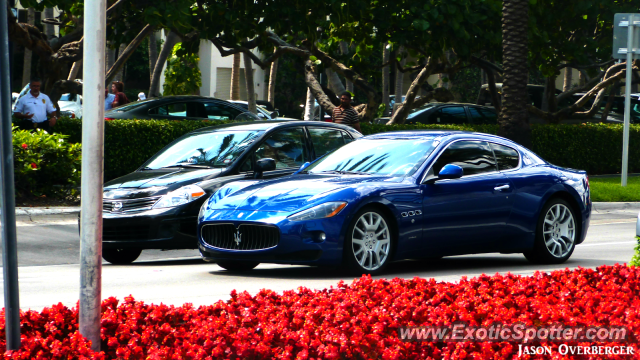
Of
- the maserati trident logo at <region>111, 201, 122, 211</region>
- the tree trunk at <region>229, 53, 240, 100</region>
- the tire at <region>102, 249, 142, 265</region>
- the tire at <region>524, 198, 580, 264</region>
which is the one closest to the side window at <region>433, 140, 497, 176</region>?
the tire at <region>524, 198, 580, 264</region>

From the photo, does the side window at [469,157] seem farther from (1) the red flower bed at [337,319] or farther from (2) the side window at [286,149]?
(1) the red flower bed at [337,319]

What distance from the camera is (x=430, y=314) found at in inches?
179

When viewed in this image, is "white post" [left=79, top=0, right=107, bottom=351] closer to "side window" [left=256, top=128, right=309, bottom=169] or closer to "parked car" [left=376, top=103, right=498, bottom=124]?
"side window" [left=256, top=128, right=309, bottom=169]

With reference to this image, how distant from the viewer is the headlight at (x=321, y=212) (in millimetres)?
8133

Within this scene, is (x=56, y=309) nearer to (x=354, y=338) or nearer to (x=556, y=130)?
(x=354, y=338)

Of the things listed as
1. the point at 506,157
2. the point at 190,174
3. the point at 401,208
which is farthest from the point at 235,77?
the point at 401,208

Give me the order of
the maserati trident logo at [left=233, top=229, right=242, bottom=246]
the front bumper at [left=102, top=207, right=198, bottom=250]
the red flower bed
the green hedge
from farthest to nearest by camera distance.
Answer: the green hedge < the front bumper at [left=102, top=207, right=198, bottom=250] < the maserati trident logo at [left=233, top=229, right=242, bottom=246] < the red flower bed

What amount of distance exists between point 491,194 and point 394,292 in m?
4.24

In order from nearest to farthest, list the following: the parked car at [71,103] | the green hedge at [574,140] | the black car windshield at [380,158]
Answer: the black car windshield at [380,158] → the green hedge at [574,140] → the parked car at [71,103]

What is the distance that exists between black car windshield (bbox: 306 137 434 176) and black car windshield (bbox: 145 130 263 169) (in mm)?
1353

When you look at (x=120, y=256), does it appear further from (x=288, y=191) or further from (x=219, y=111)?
(x=219, y=111)

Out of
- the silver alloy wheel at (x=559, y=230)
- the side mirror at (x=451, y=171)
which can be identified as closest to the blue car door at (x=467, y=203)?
the side mirror at (x=451, y=171)

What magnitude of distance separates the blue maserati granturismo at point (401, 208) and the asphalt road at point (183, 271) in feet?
0.74

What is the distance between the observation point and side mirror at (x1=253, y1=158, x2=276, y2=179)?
32.8 feet
